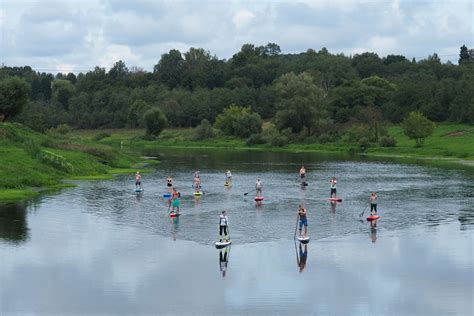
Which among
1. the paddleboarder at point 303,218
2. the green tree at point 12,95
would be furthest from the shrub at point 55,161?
the paddleboarder at point 303,218

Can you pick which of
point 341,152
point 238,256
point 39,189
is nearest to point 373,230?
point 238,256

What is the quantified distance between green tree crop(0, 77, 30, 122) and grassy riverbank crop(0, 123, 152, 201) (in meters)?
5.91

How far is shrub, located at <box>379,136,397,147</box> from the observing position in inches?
5615

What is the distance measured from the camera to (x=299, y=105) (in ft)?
527

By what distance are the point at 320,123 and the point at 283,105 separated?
31.6 ft

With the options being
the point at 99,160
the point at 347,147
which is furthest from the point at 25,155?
the point at 347,147

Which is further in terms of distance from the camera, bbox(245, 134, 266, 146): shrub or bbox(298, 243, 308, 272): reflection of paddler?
bbox(245, 134, 266, 146): shrub

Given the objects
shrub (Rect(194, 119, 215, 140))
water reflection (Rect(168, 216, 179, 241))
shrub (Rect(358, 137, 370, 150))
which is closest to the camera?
water reflection (Rect(168, 216, 179, 241))

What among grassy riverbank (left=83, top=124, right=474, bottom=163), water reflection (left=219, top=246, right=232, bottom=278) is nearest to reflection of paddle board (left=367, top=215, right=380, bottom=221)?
water reflection (left=219, top=246, right=232, bottom=278)

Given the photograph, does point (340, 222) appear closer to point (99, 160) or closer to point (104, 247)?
point (104, 247)

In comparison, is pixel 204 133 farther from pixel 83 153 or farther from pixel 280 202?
pixel 280 202

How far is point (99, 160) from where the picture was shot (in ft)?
342

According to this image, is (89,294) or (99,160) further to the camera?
(99,160)

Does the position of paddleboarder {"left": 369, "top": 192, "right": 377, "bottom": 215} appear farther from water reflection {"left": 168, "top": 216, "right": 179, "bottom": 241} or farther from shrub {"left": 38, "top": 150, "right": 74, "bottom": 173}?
shrub {"left": 38, "top": 150, "right": 74, "bottom": 173}
